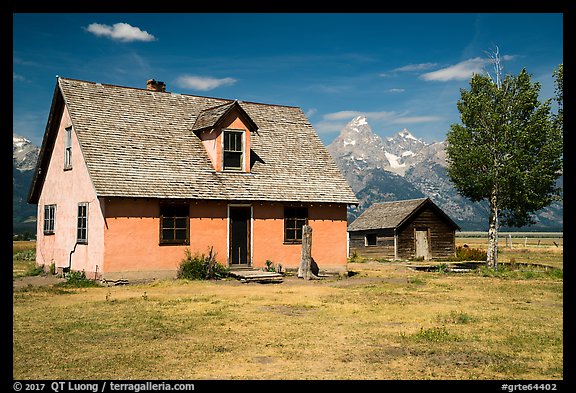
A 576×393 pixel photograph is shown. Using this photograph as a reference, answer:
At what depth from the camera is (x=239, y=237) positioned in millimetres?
25609

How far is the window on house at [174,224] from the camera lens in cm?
2344

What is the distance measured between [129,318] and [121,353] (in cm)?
401

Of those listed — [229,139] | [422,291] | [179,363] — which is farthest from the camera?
[229,139]

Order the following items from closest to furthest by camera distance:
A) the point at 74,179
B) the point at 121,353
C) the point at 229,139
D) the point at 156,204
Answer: the point at 121,353 < the point at 156,204 < the point at 74,179 < the point at 229,139

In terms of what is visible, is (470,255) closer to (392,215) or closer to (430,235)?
(430,235)

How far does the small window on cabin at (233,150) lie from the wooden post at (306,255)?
4433 millimetres

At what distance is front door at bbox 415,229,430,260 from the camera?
46.0 m

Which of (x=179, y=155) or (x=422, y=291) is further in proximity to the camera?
(x=179, y=155)

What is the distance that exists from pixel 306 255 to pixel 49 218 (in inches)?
505

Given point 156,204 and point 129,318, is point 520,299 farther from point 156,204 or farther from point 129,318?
point 156,204

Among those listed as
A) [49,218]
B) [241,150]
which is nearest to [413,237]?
[241,150]

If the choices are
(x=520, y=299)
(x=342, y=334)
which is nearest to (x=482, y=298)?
(x=520, y=299)

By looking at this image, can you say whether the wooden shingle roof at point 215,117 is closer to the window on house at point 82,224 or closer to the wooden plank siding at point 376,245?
the window on house at point 82,224
